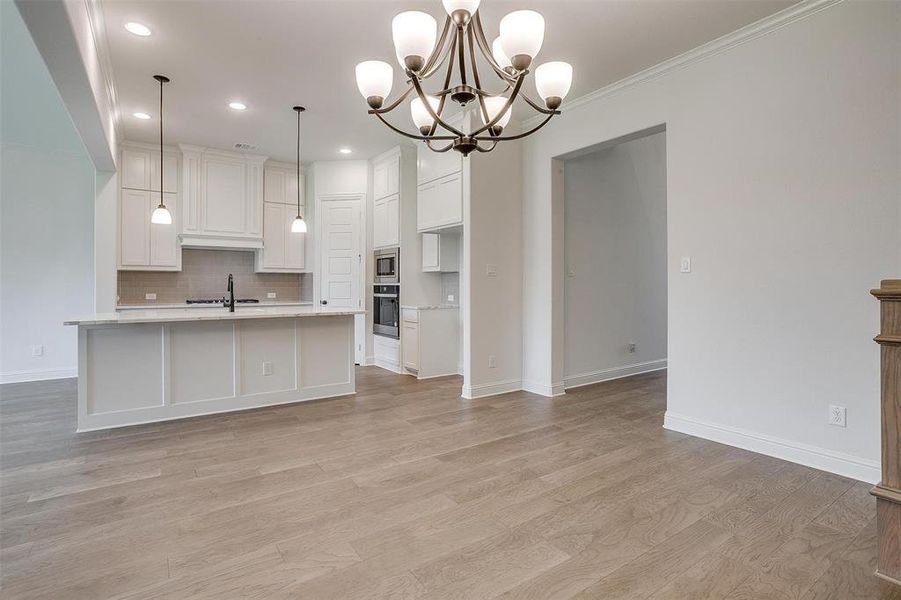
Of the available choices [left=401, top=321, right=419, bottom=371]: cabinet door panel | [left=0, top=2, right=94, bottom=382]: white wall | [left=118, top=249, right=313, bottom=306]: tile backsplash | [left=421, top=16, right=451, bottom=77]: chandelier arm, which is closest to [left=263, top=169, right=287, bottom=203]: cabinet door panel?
[left=118, top=249, right=313, bottom=306]: tile backsplash

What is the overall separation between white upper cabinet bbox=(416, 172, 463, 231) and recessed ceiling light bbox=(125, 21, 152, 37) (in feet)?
9.07

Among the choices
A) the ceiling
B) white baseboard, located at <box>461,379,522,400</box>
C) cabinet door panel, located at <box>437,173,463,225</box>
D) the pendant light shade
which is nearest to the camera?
the pendant light shade

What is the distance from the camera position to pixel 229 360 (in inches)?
157

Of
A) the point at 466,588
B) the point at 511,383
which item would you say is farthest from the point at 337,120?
the point at 466,588

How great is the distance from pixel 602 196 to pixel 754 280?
2327 mm

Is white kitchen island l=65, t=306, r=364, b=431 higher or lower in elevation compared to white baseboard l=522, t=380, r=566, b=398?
higher

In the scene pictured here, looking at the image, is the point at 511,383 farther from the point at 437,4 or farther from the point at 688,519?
the point at 437,4

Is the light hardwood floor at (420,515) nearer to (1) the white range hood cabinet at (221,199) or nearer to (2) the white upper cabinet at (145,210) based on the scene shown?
(2) the white upper cabinet at (145,210)

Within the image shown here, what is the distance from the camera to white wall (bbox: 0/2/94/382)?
5199 millimetres

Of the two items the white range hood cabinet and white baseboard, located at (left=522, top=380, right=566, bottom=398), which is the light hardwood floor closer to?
white baseboard, located at (left=522, top=380, right=566, bottom=398)

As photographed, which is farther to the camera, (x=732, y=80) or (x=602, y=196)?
(x=602, y=196)

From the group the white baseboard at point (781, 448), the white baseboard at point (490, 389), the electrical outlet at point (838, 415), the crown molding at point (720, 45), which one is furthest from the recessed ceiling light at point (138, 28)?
the electrical outlet at point (838, 415)

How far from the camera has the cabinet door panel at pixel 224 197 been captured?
5.96 metres

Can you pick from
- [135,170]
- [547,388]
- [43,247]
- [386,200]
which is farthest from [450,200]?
[43,247]
